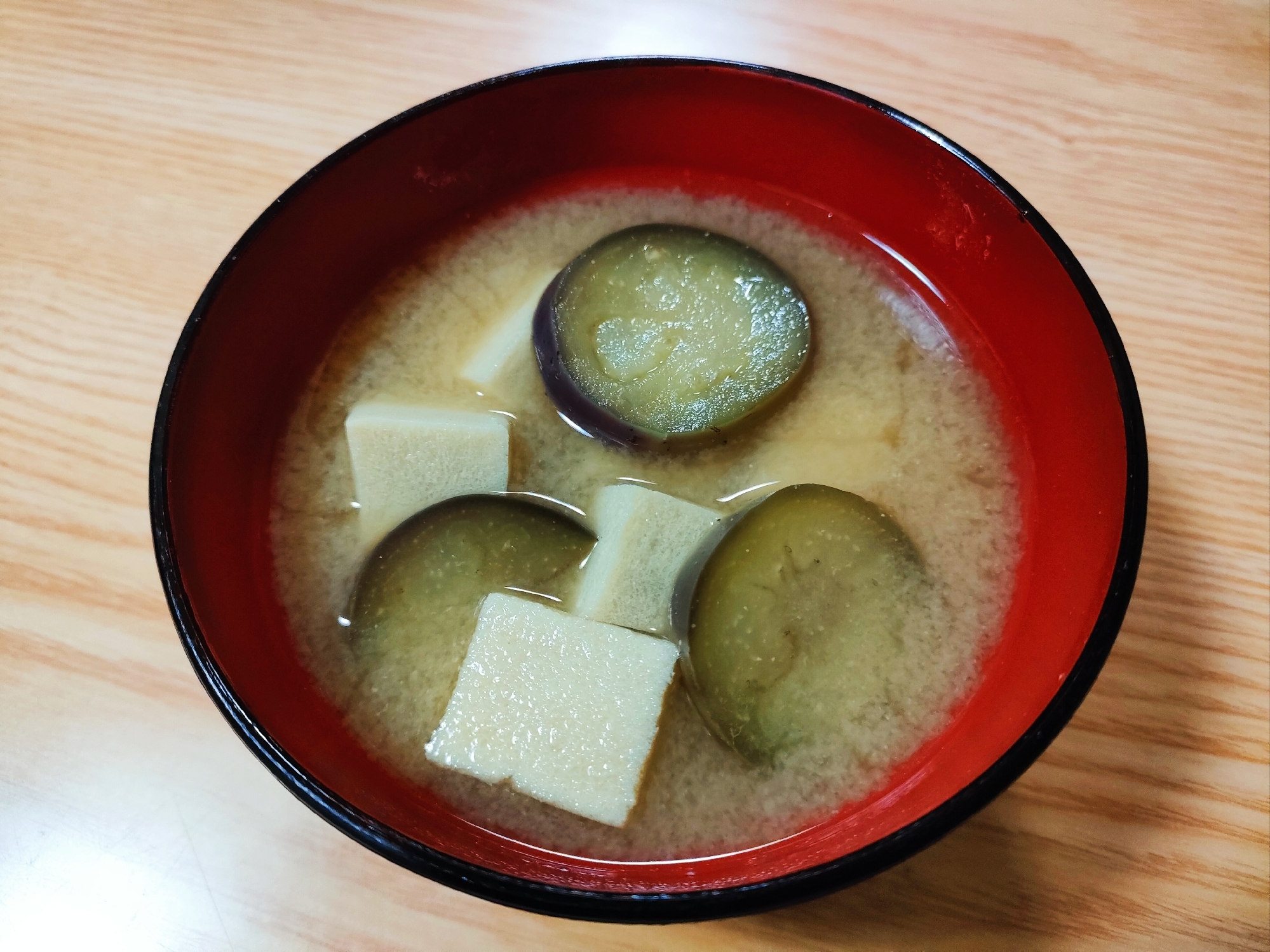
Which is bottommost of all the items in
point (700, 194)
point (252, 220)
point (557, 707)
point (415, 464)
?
point (557, 707)

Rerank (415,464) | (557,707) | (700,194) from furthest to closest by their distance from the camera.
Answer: (700,194) < (415,464) < (557,707)

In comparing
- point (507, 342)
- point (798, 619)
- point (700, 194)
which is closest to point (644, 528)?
point (798, 619)

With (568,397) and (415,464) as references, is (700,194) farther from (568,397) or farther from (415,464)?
(415,464)

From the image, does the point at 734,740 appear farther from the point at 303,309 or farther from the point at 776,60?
the point at 776,60

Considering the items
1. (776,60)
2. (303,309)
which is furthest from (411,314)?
(776,60)

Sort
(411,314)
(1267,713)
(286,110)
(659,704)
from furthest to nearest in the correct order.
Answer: (286,110), (411,314), (1267,713), (659,704)

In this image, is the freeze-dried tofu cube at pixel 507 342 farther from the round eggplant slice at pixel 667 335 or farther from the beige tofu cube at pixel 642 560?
the beige tofu cube at pixel 642 560

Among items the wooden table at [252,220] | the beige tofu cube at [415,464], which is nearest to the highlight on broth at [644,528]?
the beige tofu cube at [415,464]
